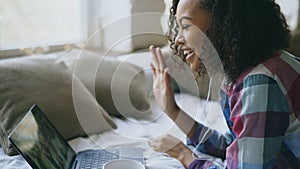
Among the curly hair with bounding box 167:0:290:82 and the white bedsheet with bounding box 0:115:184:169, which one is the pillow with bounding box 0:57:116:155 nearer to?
the white bedsheet with bounding box 0:115:184:169

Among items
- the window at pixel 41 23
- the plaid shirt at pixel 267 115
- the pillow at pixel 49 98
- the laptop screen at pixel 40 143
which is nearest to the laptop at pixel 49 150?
the laptop screen at pixel 40 143

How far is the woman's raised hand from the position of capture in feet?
3.82

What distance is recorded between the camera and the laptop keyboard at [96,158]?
3.74ft

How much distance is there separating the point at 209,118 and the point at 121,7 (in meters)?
0.97

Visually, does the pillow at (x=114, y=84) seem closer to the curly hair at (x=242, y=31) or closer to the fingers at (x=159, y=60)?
the fingers at (x=159, y=60)

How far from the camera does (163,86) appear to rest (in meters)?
1.17

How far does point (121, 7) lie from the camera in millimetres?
2268

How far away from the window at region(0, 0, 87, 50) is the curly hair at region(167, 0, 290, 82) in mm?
1301

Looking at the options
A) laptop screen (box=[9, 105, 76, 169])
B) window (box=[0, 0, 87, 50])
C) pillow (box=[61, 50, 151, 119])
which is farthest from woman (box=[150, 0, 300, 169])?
window (box=[0, 0, 87, 50])

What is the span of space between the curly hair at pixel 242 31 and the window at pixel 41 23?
4.27 feet

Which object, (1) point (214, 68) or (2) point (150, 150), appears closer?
(1) point (214, 68)

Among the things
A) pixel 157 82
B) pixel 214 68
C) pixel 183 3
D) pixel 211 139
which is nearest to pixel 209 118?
pixel 211 139

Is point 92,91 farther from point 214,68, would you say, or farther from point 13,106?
point 214,68

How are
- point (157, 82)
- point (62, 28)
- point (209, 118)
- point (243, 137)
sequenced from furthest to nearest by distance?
point (62, 28), point (209, 118), point (157, 82), point (243, 137)
